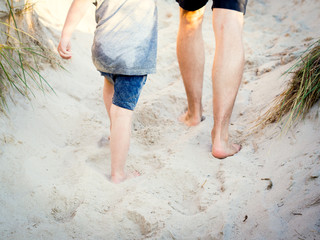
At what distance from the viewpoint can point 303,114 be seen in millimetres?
1759

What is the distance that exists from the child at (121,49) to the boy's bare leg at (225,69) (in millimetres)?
391

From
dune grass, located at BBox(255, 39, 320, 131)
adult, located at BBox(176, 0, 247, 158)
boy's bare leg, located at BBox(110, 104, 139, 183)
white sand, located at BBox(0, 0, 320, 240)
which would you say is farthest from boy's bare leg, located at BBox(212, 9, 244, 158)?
boy's bare leg, located at BBox(110, 104, 139, 183)

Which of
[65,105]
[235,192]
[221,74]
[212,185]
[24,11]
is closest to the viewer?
[235,192]

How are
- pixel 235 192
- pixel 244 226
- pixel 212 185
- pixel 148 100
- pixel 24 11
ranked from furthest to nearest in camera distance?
pixel 148 100 → pixel 24 11 → pixel 212 185 → pixel 235 192 → pixel 244 226

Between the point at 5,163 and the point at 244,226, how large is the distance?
1.21 meters

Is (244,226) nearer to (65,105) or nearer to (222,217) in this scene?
(222,217)

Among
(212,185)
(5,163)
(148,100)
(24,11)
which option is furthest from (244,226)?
(24,11)

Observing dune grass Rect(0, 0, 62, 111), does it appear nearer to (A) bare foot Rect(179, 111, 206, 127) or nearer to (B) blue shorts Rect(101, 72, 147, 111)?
(B) blue shorts Rect(101, 72, 147, 111)

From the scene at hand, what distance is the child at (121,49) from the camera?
176 cm

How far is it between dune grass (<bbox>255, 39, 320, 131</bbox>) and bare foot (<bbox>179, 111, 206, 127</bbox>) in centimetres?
49

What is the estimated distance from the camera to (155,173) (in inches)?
73.3

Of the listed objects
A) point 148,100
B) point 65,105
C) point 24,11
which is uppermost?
point 24,11

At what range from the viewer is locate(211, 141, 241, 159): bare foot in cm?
191

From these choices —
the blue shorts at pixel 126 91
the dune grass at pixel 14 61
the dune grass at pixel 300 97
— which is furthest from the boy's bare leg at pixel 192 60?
the dune grass at pixel 14 61
